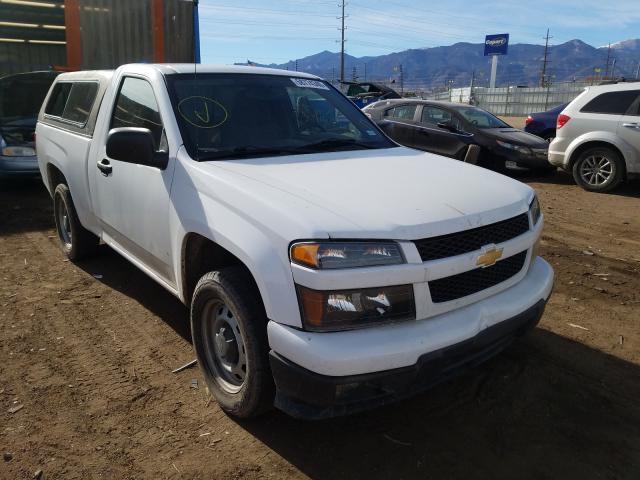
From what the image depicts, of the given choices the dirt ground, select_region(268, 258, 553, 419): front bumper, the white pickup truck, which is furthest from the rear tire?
select_region(268, 258, 553, 419): front bumper

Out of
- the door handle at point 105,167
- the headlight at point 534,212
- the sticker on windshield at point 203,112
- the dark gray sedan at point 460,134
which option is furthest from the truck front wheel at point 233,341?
the dark gray sedan at point 460,134

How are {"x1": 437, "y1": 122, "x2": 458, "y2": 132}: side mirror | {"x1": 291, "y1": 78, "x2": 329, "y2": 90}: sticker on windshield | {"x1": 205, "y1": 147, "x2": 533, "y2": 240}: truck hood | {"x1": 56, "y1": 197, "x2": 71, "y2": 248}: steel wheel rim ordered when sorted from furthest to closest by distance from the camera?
{"x1": 437, "y1": 122, "x2": 458, "y2": 132}: side mirror, {"x1": 56, "y1": 197, "x2": 71, "y2": 248}: steel wheel rim, {"x1": 291, "y1": 78, "x2": 329, "y2": 90}: sticker on windshield, {"x1": 205, "y1": 147, "x2": 533, "y2": 240}: truck hood

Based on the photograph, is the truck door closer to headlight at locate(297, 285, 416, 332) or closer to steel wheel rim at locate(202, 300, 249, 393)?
steel wheel rim at locate(202, 300, 249, 393)

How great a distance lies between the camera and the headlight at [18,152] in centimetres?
768

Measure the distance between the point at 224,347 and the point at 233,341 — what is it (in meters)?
0.08

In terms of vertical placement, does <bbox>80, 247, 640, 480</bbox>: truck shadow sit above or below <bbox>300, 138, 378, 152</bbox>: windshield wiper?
below

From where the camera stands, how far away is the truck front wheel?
245 centimetres

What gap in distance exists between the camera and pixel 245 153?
3.17 metres

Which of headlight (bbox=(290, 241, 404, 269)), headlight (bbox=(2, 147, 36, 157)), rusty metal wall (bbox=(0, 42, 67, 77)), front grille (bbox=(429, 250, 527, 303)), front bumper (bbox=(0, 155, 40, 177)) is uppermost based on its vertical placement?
rusty metal wall (bbox=(0, 42, 67, 77))

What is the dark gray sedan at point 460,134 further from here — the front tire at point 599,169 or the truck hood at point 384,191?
the truck hood at point 384,191

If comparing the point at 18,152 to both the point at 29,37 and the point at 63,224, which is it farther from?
the point at 29,37

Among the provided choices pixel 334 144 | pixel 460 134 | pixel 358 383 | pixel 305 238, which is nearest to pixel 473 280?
pixel 358 383

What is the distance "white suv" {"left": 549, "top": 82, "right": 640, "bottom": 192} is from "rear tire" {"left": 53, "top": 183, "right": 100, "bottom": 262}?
7.72 m

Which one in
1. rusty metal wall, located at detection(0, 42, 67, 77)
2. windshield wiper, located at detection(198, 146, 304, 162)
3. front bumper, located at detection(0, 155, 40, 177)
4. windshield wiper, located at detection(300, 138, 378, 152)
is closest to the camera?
windshield wiper, located at detection(198, 146, 304, 162)
